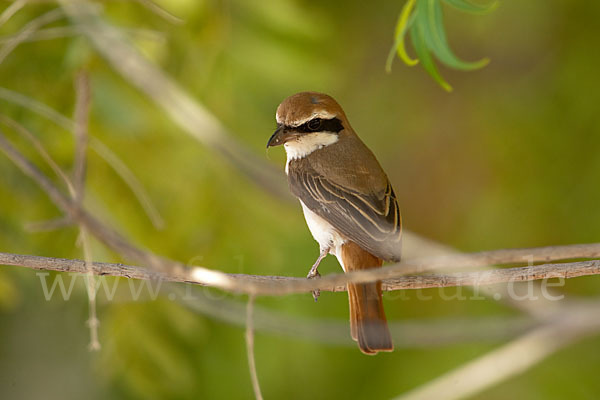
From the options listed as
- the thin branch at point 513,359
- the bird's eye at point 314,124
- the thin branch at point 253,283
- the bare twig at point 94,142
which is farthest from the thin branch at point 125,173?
the thin branch at point 513,359

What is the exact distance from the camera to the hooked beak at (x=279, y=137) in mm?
3176

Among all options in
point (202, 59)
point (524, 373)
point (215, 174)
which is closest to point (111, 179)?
point (215, 174)

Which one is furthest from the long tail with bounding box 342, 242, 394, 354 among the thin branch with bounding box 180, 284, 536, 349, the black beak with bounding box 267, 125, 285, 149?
the black beak with bounding box 267, 125, 285, 149

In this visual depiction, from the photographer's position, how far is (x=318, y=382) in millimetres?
5090

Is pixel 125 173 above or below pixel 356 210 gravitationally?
above

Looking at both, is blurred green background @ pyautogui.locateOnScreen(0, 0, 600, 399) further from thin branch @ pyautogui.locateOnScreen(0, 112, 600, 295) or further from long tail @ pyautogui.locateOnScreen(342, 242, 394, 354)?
thin branch @ pyautogui.locateOnScreen(0, 112, 600, 295)

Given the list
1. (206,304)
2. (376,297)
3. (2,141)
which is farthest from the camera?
(206,304)

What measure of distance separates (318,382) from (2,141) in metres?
3.52

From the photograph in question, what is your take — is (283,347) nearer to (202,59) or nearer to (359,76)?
(202,59)

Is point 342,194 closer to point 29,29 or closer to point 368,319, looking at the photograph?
point 368,319

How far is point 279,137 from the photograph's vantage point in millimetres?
3205

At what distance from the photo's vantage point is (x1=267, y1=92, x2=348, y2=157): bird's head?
3209 mm

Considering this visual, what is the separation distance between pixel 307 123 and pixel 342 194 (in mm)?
334

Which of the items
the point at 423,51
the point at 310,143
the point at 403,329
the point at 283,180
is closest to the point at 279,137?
the point at 310,143
